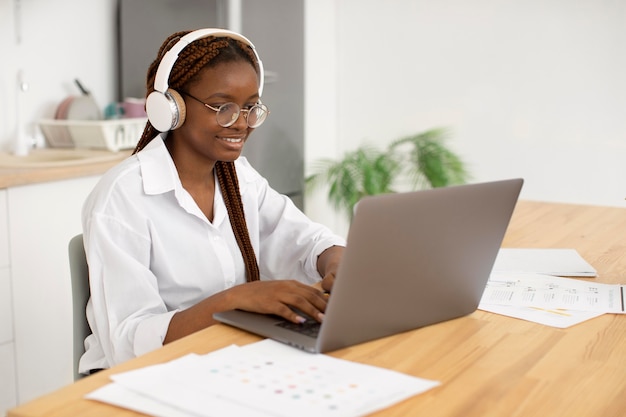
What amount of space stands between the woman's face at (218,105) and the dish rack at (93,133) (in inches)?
67.4

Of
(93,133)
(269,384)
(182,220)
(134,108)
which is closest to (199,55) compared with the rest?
(182,220)

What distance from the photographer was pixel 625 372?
1.27 metres

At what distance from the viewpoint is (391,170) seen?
15.3 feet

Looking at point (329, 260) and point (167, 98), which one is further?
point (329, 260)

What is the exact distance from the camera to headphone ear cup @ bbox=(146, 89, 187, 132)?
66.8 inches

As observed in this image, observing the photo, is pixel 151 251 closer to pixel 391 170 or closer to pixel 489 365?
pixel 489 365

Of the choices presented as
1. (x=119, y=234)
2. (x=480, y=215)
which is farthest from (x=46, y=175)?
(x=480, y=215)

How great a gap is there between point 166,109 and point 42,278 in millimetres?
1425

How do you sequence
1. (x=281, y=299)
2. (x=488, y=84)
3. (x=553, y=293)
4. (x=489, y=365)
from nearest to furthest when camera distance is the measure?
(x=489, y=365) → (x=281, y=299) → (x=553, y=293) → (x=488, y=84)

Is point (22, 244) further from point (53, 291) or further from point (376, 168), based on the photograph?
point (376, 168)

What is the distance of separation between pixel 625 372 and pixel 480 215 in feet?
1.06

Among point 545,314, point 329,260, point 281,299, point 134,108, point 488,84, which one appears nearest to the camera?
point 281,299

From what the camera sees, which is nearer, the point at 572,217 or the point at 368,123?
the point at 572,217

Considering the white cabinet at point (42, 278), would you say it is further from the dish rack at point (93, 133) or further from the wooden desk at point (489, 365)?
the wooden desk at point (489, 365)
